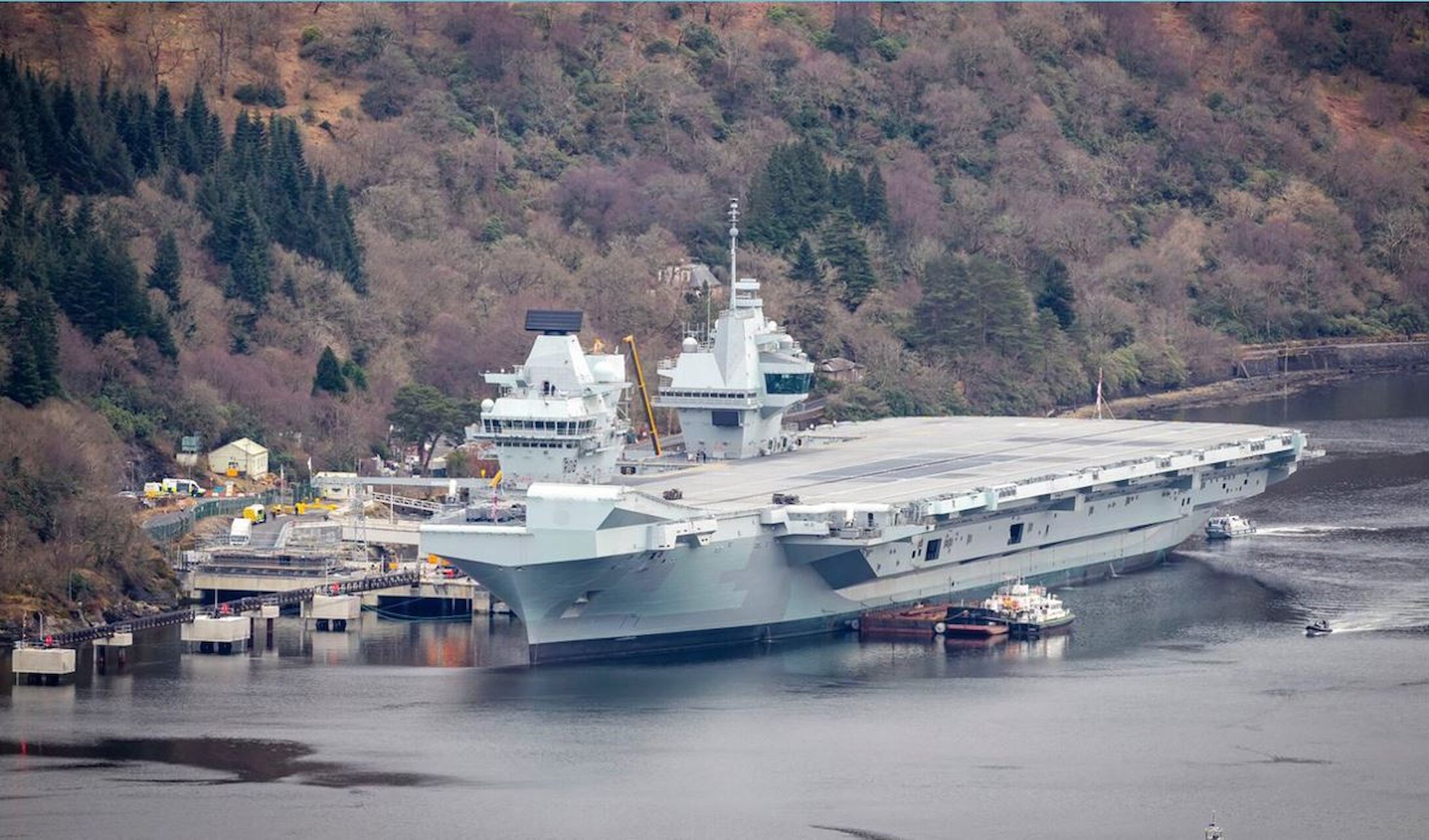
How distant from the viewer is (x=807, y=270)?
317 ft

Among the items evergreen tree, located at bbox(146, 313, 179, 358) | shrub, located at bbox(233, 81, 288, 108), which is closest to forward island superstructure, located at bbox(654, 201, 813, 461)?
evergreen tree, located at bbox(146, 313, 179, 358)

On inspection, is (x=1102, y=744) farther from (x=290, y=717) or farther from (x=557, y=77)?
(x=557, y=77)

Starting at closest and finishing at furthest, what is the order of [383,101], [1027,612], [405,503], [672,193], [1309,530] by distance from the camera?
[1027,612], [405,503], [1309,530], [672,193], [383,101]

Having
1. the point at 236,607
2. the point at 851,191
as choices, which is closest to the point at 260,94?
the point at 851,191

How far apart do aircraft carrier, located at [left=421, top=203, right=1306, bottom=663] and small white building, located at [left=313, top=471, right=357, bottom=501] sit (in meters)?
7.06

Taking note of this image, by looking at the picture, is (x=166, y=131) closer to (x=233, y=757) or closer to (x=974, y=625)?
(x=974, y=625)

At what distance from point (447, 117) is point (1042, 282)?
78.1 ft

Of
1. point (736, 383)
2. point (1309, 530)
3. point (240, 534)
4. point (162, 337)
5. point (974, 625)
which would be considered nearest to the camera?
point (974, 625)

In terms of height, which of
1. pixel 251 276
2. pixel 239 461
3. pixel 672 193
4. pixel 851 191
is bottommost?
pixel 239 461

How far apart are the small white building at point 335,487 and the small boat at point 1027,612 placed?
16.2 meters

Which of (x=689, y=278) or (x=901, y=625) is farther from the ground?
(x=689, y=278)

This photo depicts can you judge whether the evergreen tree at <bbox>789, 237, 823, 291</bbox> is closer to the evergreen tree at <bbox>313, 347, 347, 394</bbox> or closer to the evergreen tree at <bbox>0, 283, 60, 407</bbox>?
the evergreen tree at <bbox>313, 347, 347, 394</bbox>

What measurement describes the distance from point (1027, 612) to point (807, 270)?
3742cm

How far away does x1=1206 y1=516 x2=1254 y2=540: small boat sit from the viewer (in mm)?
75312
